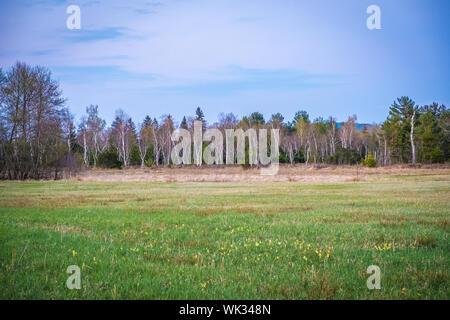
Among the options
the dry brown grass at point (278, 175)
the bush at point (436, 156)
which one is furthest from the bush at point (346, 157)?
the dry brown grass at point (278, 175)

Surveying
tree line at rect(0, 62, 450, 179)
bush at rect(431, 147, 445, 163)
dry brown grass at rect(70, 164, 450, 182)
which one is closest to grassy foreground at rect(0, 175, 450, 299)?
dry brown grass at rect(70, 164, 450, 182)

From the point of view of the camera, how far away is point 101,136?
326 feet

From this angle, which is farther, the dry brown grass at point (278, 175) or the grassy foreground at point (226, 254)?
the dry brown grass at point (278, 175)

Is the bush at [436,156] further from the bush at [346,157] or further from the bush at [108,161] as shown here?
the bush at [108,161]

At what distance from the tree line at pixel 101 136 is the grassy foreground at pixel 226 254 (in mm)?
30660

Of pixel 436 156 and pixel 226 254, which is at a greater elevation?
pixel 436 156

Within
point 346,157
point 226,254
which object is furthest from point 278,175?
point 226,254

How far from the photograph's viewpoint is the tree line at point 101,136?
42.7 metres

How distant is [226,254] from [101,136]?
9700cm

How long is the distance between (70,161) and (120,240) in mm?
38557

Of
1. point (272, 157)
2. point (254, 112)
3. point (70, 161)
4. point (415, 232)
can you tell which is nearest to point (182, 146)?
point (272, 157)

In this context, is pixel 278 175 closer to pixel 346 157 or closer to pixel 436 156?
pixel 436 156

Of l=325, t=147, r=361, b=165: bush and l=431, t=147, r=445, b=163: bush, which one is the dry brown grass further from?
l=325, t=147, r=361, b=165: bush
